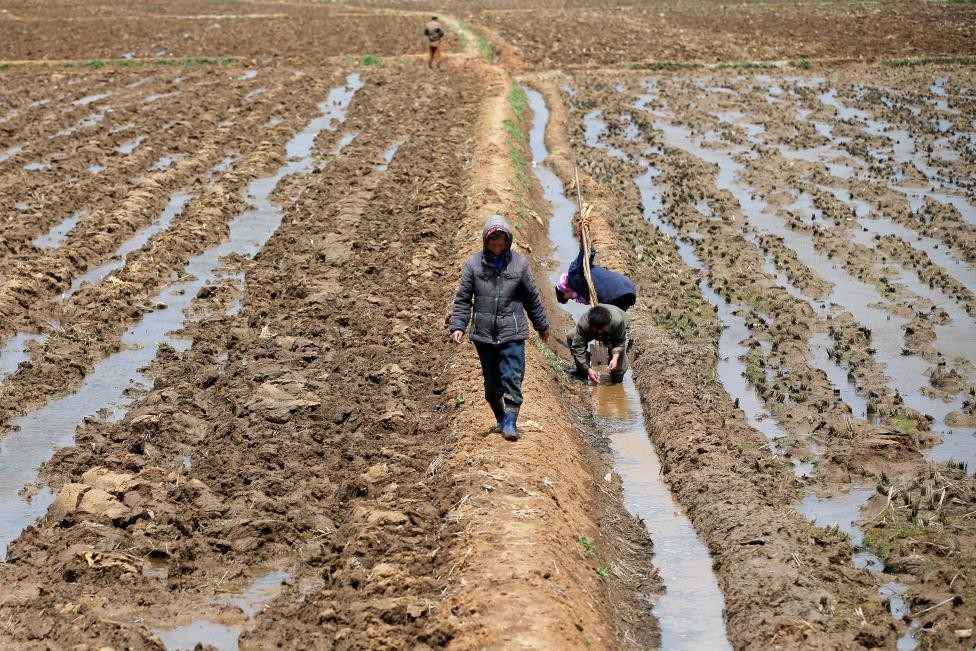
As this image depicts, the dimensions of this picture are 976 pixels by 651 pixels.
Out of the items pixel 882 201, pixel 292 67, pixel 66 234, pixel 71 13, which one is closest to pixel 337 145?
pixel 66 234

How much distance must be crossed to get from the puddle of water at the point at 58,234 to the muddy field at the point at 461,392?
7 cm

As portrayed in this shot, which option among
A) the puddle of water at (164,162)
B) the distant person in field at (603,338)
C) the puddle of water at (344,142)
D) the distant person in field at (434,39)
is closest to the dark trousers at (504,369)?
the distant person in field at (603,338)

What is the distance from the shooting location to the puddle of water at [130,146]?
67.3ft

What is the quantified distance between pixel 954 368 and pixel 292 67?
25.6m

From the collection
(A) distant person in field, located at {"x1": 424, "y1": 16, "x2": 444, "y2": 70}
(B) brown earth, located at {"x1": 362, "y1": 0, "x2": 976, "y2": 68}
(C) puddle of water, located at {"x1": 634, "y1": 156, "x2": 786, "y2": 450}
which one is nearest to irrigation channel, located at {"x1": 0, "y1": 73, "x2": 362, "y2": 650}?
(C) puddle of water, located at {"x1": 634, "y1": 156, "x2": 786, "y2": 450}

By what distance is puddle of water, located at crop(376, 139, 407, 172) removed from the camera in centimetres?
1952

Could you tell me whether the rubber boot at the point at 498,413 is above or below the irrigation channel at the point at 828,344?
above

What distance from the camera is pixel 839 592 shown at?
273 inches

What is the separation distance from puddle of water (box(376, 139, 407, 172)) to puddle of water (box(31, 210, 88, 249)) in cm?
535

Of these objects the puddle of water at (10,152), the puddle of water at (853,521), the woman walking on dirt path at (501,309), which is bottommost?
the puddle of water at (10,152)

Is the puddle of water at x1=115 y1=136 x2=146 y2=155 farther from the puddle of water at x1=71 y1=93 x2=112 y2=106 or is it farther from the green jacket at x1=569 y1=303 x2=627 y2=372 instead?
the green jacket at x1=569 y1=303 x2=627 y2=372

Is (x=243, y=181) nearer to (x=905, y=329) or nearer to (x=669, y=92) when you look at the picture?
(x=905, y=329)

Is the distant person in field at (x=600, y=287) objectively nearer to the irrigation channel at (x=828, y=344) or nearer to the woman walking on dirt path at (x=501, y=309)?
the irrigation channel at (x=828, y=344)

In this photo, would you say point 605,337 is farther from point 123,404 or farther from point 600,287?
point 123,404
